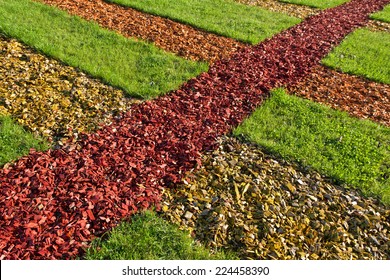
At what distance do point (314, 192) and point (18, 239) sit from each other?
458 centimetres

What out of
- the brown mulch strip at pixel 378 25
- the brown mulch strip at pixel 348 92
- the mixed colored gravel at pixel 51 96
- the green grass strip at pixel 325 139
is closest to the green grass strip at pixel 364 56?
the brown mulch strip at pixel 348 92

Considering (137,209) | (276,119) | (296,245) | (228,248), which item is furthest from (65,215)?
(276,119)

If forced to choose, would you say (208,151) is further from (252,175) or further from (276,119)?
(276,119)

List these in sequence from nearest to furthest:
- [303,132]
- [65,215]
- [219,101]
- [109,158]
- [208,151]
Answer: [65,215] < [109,158] < [208,151] < [303,132] < [219,101]

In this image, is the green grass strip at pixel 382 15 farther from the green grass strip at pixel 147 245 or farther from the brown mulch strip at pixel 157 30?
the green grass strip at pixel 147 245

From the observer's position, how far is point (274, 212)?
5523 millimetres

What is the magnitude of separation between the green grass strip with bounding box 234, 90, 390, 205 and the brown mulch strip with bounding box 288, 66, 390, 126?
0.48m

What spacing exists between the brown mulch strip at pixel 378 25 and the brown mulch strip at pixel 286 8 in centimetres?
218

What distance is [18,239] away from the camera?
459 cm

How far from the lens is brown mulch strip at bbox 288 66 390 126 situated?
8.52m

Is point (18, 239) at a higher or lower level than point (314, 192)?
lower

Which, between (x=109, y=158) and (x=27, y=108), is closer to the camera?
(x=109, y=158)

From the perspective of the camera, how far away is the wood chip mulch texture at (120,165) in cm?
477

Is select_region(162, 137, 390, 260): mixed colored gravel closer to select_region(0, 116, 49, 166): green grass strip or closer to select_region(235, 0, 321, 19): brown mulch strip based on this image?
select_region(0, 116, 49, 166): green grass strip
